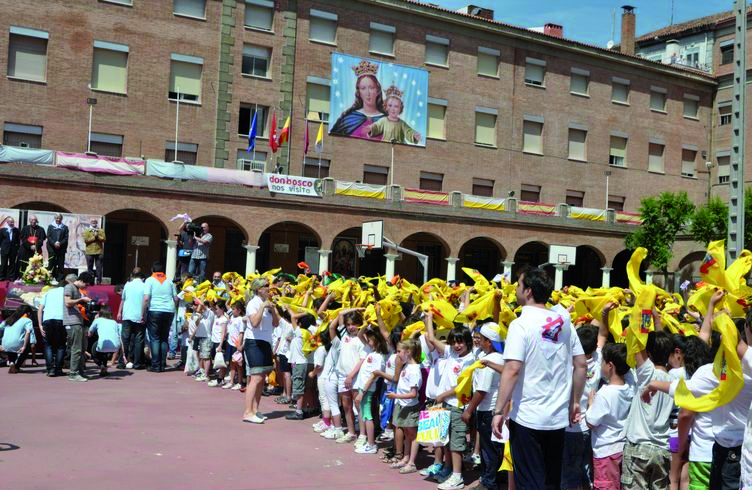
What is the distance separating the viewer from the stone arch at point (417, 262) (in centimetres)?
4134

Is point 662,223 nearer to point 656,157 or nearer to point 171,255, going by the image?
point 656,157

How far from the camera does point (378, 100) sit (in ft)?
130

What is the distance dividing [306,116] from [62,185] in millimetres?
11889

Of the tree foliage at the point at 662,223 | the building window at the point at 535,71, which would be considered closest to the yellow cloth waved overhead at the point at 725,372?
the tree foliage at the point at 662,223

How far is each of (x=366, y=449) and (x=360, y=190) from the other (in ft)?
88.0

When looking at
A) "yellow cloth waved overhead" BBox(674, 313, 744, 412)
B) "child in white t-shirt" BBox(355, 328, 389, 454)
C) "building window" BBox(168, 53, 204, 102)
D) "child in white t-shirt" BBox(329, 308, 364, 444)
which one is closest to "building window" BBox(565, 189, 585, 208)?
"building window" BBox(168, 53, 204, 102)

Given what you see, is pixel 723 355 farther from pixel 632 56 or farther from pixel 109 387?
pixel 632 56

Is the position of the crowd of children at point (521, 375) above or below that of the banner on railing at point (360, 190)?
below

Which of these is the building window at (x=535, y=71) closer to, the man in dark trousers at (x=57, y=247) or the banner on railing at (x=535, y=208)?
the banner on railing at (x=535, y=208)

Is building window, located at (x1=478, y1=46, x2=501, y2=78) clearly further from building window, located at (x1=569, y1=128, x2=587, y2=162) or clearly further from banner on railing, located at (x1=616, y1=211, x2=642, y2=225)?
banner on railing, located at (x1=616, y1=211, x2=642, y2=225)

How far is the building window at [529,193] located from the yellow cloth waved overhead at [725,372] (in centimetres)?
3925

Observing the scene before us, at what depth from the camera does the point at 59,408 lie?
1191 cm

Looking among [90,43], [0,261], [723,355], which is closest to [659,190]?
[90,43]

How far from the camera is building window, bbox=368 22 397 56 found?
130ft
